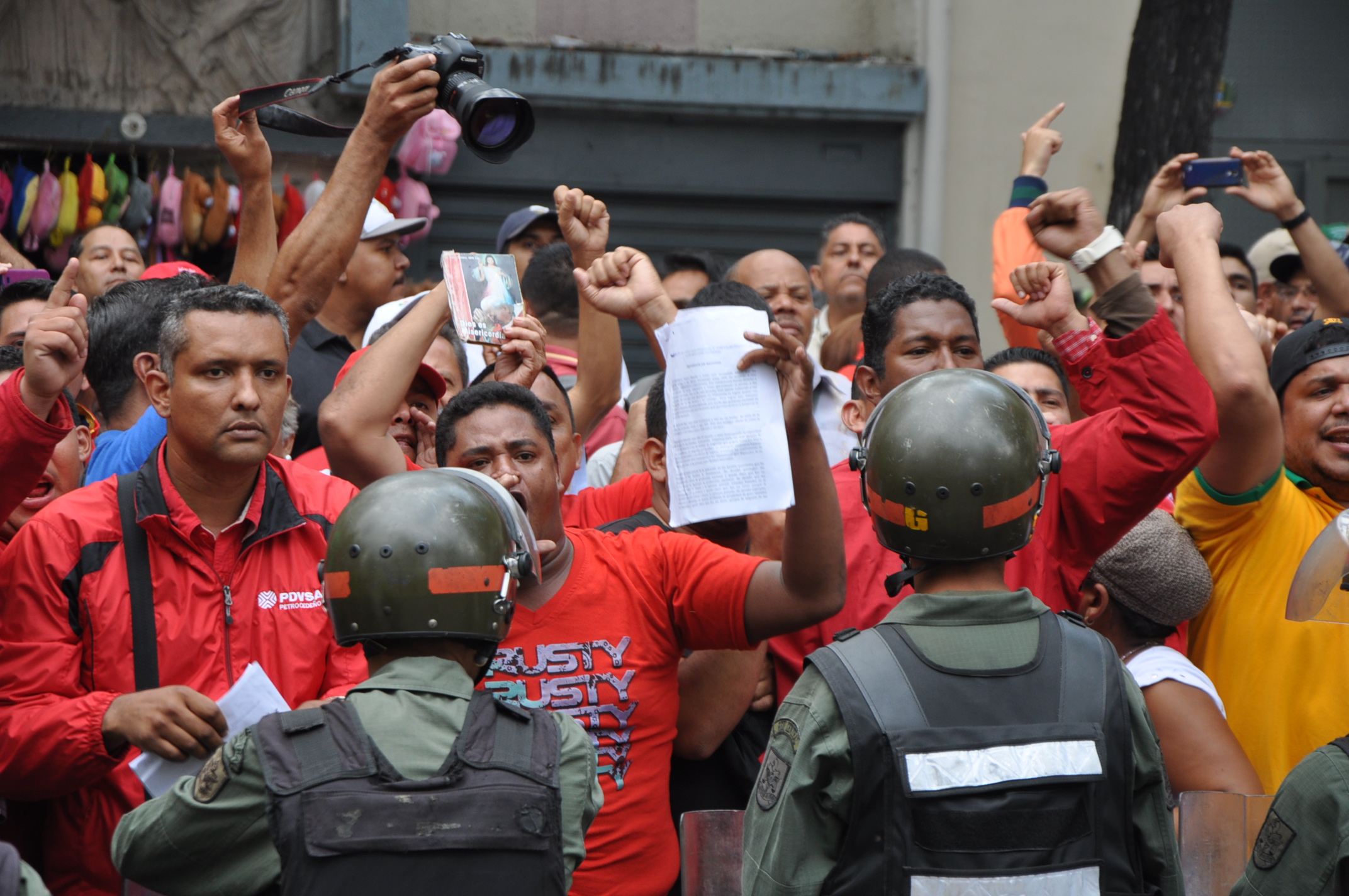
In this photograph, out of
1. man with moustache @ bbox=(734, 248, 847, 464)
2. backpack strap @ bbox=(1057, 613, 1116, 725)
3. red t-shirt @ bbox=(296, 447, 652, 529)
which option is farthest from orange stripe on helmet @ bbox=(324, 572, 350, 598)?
man with moustache @ bbox=(734, 248, 847, 464)

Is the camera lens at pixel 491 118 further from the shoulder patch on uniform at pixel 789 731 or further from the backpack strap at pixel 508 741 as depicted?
the shoulder patch on uniform at pixel 789 731

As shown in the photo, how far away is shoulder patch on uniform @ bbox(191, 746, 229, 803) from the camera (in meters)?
2.35

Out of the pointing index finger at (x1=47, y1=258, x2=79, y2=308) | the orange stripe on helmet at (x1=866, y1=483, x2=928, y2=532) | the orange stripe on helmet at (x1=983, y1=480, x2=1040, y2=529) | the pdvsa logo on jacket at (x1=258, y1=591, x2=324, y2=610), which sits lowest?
the pdvsa logo on jacket at (x1=258, y1=591, x2=324, y2=610)

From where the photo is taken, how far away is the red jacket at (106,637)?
300cm

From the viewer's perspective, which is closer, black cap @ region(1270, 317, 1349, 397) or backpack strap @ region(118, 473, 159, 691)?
backpack strap @ region(118, 473, 159, 691)

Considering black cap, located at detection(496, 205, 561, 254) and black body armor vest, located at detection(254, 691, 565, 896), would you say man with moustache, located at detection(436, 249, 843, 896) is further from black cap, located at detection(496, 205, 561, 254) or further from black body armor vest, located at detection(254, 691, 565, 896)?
black cap, located at detection(496, 205, 561, 254)

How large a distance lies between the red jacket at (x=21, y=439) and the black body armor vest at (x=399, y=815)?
113 centimetres

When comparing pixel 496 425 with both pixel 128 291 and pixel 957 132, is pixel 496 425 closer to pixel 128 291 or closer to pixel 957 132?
pixel 128 291

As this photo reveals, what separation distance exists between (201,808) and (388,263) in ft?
12.9

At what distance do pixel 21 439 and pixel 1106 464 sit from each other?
2467mm

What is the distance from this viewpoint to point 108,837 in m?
3.15

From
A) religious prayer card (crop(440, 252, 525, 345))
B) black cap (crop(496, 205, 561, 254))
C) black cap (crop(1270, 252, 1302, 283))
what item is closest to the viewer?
religious prayer card (crop(440, 252, 525, 345))

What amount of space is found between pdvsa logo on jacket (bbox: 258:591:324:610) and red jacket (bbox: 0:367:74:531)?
56cm

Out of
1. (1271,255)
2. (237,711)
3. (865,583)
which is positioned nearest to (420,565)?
(237,711)
